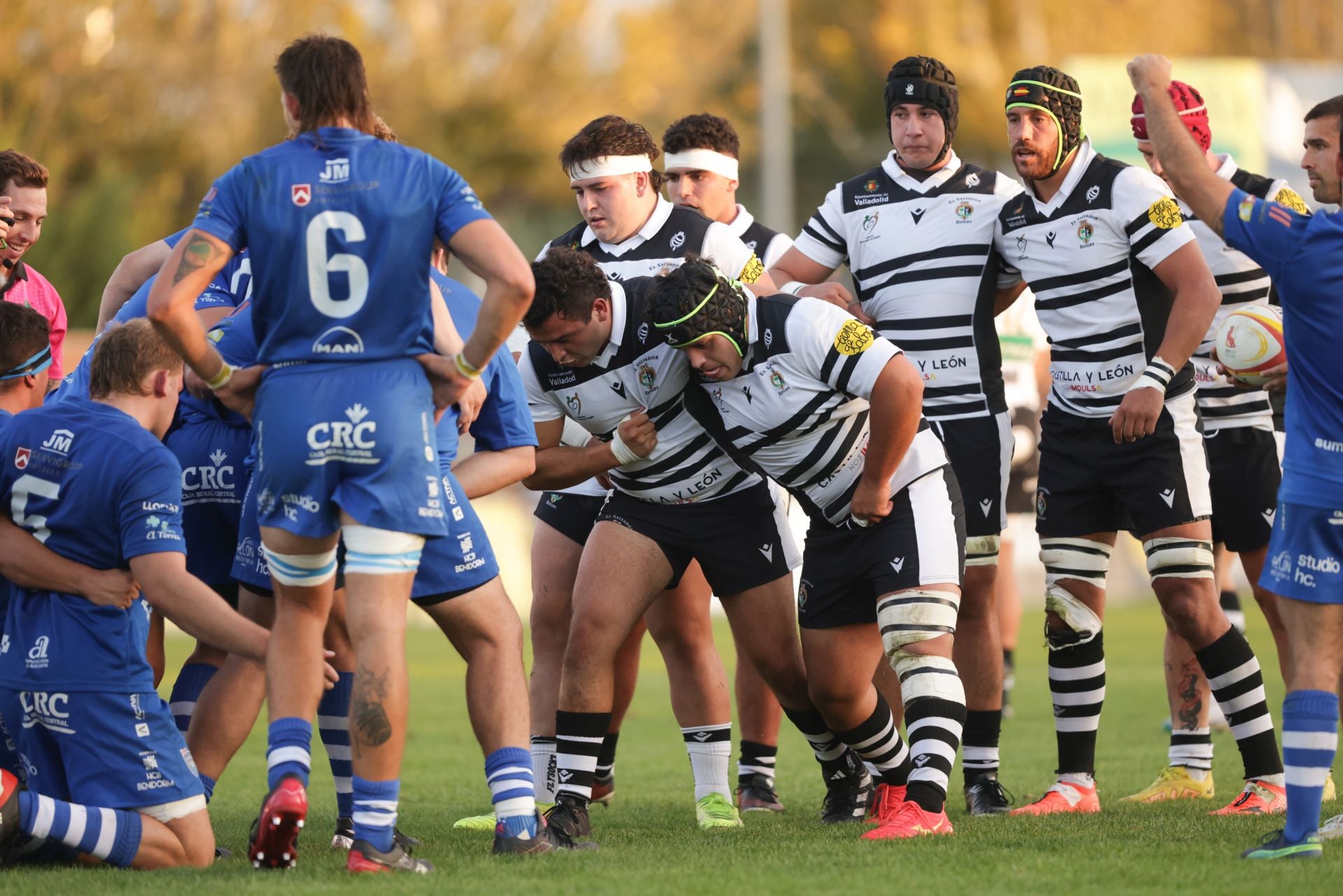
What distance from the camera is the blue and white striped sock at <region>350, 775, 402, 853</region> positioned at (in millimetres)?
5008

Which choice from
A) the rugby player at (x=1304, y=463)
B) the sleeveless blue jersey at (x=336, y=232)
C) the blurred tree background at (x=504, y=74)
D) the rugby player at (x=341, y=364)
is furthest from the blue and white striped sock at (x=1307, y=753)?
the blurred tree background at (x=504, y=74)

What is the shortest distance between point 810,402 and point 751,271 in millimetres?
1054

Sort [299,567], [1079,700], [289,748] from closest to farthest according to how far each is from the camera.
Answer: [289,748] → [299,567] → [1079,700]

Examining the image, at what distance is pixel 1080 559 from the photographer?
22.0 ft

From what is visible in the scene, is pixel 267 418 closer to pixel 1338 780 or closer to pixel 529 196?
pixel 1338 780

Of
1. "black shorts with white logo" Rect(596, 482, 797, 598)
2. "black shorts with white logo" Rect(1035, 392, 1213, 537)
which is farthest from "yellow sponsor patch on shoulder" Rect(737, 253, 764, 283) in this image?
"black shorts with white logo" Rect(1035, 392, 1213, 537)

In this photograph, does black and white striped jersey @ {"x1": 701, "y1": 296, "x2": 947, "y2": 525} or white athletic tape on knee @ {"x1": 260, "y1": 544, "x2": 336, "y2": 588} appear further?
black and white striped jersey @ {"x1": 701, "y1": 296, "x2": 947, "y2": 525}

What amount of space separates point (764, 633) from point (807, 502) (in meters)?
0.60

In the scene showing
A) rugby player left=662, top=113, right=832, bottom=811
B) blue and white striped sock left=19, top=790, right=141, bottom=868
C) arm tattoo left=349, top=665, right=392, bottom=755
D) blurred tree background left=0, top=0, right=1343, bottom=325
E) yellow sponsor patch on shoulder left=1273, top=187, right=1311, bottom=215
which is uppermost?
blurred tree background left=0, top=0, right=1343, bottom=325

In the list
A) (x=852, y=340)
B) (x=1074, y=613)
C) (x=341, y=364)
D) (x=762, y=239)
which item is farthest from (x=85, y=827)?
(x=762, y=239)

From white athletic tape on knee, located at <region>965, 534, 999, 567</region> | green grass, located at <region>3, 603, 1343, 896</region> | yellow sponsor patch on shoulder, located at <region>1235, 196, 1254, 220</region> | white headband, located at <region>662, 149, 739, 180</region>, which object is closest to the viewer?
green grass, located at <region>3, 603, 1343, 896</region>

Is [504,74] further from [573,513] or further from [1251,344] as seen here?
[1251,344]

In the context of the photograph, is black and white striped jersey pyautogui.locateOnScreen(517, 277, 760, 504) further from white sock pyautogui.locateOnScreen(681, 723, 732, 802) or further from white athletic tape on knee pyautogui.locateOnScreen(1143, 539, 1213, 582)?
white athletic tape on knee pyautogui.locateOnScreen(1143, 539, 1213, 582)

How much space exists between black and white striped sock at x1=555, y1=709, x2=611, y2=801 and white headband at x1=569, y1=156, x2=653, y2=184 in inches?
87.2
